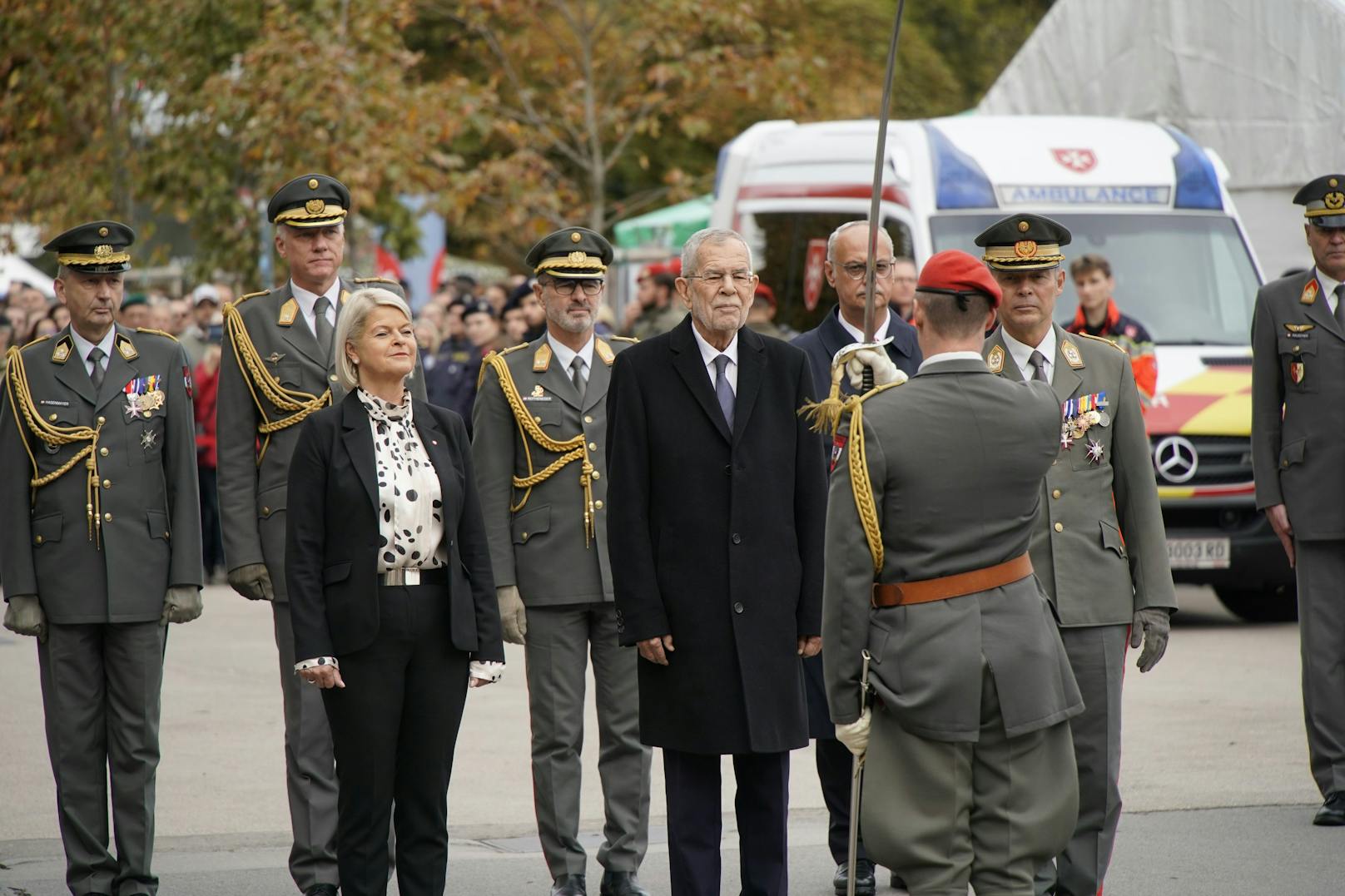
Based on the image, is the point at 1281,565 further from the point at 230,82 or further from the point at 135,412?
the point at 230,82

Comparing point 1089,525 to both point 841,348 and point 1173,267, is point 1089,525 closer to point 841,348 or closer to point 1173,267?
point 841,348

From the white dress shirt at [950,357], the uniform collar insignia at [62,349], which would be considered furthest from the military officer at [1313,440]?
the uniform collar insignia at [62,349]

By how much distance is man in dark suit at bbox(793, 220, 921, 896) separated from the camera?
22.6ft

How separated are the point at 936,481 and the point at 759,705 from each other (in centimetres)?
117

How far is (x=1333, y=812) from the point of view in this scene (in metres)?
7.73

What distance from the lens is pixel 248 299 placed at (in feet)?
23.1

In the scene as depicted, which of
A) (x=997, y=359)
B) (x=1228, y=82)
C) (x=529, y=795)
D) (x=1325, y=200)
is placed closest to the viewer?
(x=997, y=359)

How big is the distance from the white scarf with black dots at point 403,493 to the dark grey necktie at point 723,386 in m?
0.89

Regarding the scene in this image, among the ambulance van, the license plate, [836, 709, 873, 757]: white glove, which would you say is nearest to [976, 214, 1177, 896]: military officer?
[836, 709, 873, 757]: white glove

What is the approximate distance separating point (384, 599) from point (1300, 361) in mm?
4187

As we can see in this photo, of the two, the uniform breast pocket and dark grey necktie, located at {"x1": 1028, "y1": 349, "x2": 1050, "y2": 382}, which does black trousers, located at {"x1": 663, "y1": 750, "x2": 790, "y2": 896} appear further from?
the uniform breast pocket

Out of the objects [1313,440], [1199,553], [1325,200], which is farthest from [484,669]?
[1199,553]

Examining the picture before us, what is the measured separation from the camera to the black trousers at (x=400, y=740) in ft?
19.1

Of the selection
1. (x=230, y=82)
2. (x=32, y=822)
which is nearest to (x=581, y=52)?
(x=230, y=82)
